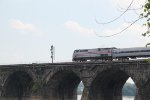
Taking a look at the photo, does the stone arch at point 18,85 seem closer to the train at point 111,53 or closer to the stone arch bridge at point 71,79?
the stone arch bridge at point 71,79

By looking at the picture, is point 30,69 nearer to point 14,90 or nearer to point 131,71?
point 14,90

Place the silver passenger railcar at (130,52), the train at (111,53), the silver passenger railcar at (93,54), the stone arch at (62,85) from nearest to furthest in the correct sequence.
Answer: the silver passenger railcar at (130,52) → the train at (111,53) → the silver passenger railcar at (93,54) → the stone arch at (62,85)

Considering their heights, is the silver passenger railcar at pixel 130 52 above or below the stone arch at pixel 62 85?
above

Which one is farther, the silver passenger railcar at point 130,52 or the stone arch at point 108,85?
the stone arch at point 108,85

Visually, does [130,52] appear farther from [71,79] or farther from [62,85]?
[62,85]

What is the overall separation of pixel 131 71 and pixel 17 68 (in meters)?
27.3

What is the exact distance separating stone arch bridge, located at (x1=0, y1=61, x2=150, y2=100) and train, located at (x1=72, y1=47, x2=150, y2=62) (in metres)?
3.39

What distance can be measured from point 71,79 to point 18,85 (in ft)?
47.6

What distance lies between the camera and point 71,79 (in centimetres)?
6644

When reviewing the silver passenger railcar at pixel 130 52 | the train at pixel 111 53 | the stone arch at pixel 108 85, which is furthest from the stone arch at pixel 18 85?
the silver passenger railcar at pixel 130 52

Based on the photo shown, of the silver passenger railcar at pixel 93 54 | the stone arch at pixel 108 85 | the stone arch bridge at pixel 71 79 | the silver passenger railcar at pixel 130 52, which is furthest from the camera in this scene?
the silver passenger railcar at pixel 93 54

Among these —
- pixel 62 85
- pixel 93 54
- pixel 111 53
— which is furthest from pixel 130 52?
pixel 62 85

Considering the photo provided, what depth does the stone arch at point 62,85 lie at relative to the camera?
62141mm

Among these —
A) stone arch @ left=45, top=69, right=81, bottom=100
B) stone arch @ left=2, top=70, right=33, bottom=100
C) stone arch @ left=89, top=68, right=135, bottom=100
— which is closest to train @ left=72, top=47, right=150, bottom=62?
stone arch @ left=89, top=68, right=135, bottom=100
